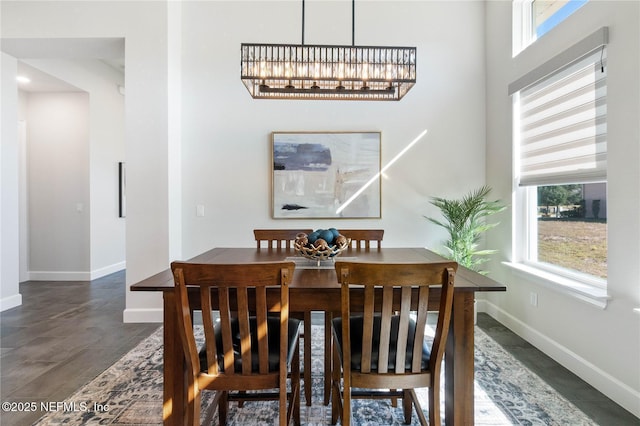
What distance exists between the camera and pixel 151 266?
3307 millimetres

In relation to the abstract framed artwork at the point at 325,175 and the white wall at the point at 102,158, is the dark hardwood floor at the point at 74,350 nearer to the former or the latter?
the white wall at the point at 102,158

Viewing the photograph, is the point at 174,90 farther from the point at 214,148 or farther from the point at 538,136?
the point at 538,136

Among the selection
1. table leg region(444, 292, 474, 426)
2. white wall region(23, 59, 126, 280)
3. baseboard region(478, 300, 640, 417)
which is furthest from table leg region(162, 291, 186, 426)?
white wall region(23, 59, 126, 280)

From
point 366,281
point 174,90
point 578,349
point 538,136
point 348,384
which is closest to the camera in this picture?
point 366,281

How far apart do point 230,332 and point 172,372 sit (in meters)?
0.44

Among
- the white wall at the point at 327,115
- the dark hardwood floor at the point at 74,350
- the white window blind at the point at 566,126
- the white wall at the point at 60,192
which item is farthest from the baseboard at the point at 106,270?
the white window blind at the point at 566,126

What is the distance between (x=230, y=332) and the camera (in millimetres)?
1344

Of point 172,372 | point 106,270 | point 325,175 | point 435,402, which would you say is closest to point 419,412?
point 435,402

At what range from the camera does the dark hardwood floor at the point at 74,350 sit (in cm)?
198

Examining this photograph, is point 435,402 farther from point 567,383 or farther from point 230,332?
point 567,383

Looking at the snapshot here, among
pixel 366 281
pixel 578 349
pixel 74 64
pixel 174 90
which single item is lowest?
pixel 578 349

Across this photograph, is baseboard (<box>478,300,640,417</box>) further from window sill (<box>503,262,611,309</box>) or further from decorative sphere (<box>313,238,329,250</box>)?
decorative sphere (<box>313,238,329,250</box>)

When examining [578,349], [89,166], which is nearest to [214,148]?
[89,166]

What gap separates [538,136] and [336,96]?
5.84 ft
